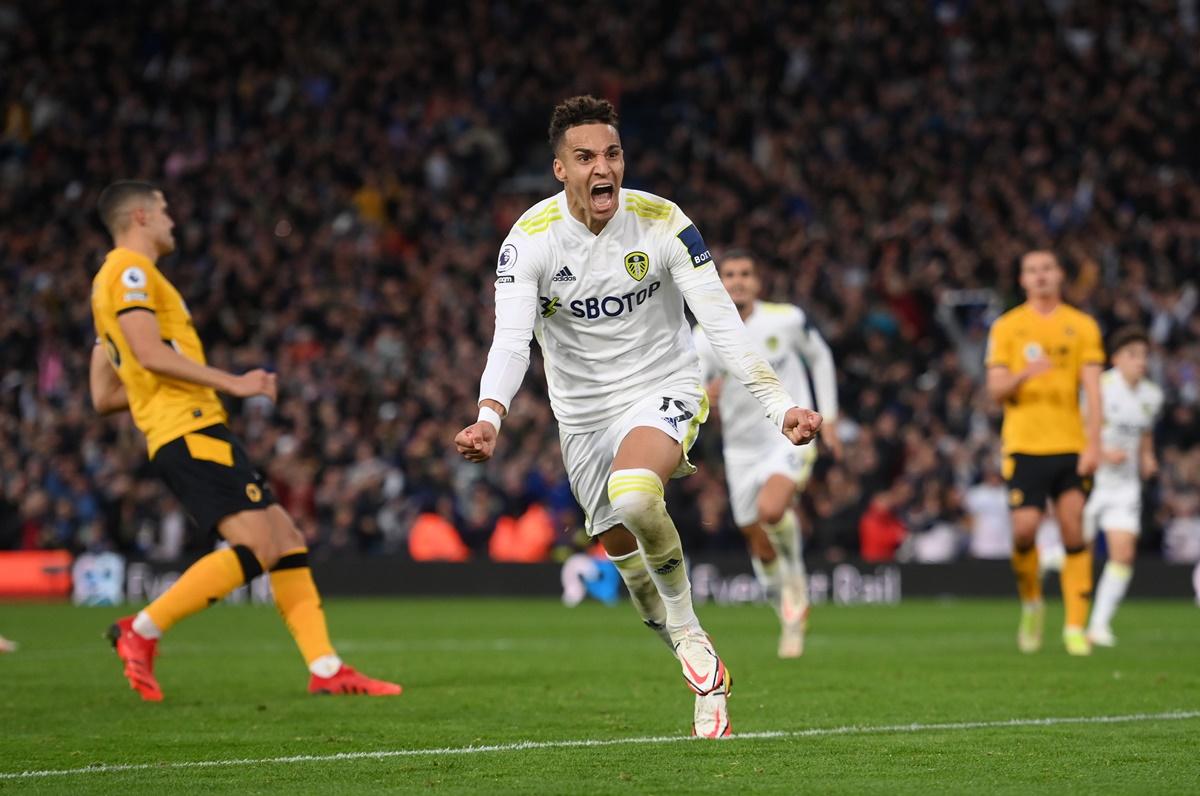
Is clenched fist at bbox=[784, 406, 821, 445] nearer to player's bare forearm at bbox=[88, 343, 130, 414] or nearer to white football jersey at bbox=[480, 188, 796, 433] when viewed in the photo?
white football jersey at bbox=[480, 188, 796, 433]

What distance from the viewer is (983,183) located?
25.0 m

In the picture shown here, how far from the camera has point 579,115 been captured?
7.31m

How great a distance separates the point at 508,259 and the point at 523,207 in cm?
2045

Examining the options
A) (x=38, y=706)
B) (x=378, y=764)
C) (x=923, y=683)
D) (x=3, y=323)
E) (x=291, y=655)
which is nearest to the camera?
(x=378, y=764)

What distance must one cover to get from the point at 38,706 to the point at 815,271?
649 inches

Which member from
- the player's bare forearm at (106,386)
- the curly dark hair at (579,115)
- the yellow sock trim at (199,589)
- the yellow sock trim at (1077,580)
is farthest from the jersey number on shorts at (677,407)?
the yellow sock trim at (1077,580)

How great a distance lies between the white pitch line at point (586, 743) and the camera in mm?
6457

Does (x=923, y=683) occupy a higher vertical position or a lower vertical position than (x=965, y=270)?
lower

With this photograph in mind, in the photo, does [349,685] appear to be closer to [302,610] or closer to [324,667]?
[324,667]

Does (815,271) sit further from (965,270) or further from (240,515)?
(240,515)

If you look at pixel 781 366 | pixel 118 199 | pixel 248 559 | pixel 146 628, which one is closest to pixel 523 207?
pixel 781 366

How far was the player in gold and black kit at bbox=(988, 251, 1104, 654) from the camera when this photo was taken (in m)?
12.4

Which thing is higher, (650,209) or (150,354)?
(650,209)

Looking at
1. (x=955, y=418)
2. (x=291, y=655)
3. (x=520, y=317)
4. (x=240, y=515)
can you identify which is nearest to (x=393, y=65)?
(x=955, y=418)
